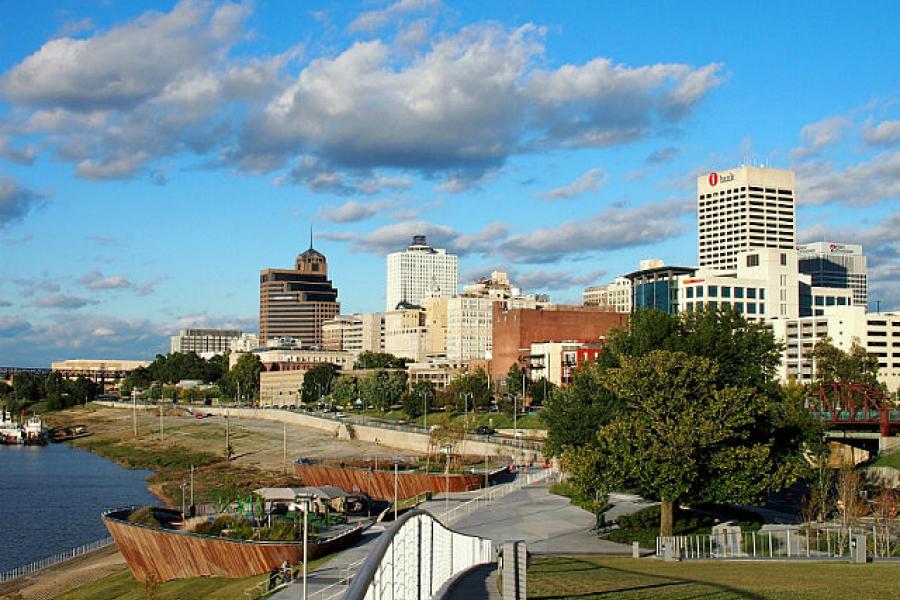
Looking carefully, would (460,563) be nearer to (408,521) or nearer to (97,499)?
(408,521)

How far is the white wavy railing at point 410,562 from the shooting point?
1330 cm

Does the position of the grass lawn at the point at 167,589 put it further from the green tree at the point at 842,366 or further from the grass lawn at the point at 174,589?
the green tree at the point at 842,366

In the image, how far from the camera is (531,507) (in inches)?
2753

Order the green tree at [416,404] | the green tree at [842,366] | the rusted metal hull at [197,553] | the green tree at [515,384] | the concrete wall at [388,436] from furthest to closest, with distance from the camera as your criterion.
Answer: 1. the green tree at [515,384]
2. the green tree at [416,404]
3. the green tree at [842,366]
4. the concrete wall at [388,436]
5. the rusted metal hull at [197,553]

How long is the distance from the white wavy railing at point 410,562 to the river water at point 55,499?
52.0m

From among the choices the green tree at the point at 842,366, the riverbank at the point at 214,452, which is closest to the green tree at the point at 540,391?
the riverbank at the point at 214,452

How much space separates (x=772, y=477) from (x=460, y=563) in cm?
2818

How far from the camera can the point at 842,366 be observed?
146m

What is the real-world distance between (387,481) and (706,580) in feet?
169

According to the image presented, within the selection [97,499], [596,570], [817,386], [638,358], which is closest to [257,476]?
[97,499]

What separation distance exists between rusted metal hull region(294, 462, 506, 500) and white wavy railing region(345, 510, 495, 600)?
5338 cm

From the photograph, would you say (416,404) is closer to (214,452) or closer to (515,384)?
(515,384)

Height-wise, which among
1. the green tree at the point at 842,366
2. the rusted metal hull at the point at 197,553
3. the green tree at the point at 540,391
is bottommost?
the rusted metal hull at the point at 197,553

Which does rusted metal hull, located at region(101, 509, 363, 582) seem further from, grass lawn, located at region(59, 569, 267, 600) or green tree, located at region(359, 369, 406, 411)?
green tree, located at region(359, 369, 406, 411)
